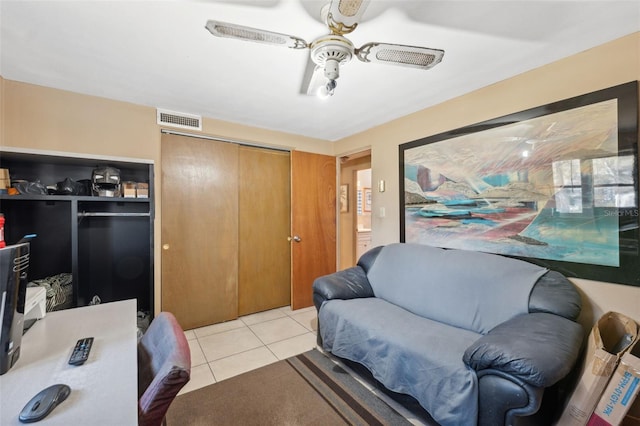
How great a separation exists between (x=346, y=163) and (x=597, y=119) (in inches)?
124

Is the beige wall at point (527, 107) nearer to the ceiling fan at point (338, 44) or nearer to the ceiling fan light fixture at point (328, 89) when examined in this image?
the ceiling fan at point (338, 44)

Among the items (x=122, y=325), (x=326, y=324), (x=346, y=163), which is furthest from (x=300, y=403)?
→ (x=346, y=163)

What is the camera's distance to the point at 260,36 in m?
1.23

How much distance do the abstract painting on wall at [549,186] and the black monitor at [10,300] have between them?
9.17ft

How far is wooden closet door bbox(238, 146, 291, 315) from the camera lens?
10.8 ft

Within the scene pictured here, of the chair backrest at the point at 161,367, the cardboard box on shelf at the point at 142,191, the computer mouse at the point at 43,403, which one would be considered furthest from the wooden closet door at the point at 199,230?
the computer mouse at the point at 43,403

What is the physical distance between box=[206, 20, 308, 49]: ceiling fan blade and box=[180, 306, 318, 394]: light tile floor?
2323mm

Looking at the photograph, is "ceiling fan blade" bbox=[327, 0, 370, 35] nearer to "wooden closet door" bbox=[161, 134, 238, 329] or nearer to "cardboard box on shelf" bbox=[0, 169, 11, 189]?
"wooden closet door" bbox=[161, 134, 238, 329]

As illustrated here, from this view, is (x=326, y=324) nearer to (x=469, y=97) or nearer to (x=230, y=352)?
(x=230, y=352)

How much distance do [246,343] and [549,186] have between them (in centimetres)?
294

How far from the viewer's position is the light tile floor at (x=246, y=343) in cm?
216

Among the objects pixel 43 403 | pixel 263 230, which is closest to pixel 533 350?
pixel 43 403

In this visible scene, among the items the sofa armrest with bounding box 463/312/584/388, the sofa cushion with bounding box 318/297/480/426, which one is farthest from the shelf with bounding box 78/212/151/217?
the sofa armrest with bounding box 463/312/584/388

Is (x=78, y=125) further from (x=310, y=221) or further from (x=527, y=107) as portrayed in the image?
(x=527, y=107)
